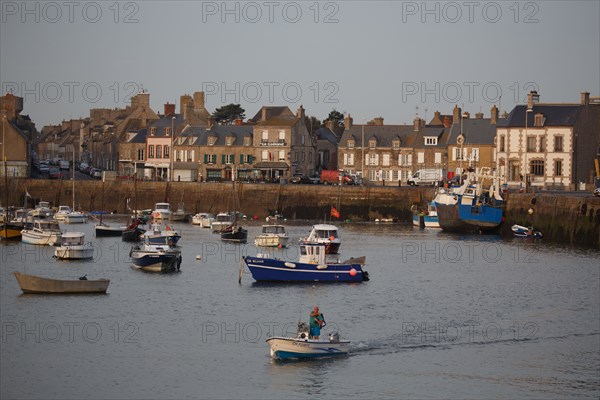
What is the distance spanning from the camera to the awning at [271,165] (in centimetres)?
11688

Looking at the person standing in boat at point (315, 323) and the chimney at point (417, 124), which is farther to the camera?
the chimney at point (417, 124)

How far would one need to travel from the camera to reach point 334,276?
5778cm

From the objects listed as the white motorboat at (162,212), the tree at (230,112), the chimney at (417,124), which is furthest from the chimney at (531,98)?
the tree at (230,112)

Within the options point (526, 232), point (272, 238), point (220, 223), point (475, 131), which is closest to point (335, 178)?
point (475, 131)

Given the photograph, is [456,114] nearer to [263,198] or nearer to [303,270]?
[263,198]

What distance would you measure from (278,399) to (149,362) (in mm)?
6418

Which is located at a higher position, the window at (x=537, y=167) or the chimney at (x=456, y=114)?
the chimney at (x=456, y=114)

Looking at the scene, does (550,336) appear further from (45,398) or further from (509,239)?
(509,239)

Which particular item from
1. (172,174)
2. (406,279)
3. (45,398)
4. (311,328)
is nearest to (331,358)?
(311,328)

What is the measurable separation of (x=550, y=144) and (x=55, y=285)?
59.4 m

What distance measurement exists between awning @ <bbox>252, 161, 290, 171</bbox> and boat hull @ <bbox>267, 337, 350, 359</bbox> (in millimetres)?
76857

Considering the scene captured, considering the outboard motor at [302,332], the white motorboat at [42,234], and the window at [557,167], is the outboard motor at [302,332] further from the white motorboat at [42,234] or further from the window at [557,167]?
the window at [557,167]

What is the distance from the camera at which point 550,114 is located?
336 ft

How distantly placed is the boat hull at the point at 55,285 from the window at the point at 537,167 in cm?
5752
